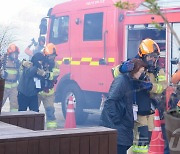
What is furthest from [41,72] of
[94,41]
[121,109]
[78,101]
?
[121,109]

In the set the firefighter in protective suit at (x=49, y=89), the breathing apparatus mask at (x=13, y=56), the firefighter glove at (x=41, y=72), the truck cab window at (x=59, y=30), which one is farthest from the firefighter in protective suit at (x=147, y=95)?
the breathing apparatus mask at (x=13, y=56)

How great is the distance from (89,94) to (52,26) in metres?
2.02

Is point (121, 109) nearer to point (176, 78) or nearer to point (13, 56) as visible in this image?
point (176, 78)

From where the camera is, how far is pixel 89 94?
9.08 m

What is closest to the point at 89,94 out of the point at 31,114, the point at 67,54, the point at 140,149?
the point at 67,54

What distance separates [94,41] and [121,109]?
14.0ft

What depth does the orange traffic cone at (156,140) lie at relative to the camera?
6.01 m

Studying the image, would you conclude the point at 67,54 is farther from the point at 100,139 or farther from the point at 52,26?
the point at 100,139

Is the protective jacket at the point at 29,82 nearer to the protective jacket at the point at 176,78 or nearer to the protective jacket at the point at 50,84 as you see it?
the protective jacket at the point at 50,84

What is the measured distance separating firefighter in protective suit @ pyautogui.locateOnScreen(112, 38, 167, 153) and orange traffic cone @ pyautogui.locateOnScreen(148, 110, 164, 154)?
182mm

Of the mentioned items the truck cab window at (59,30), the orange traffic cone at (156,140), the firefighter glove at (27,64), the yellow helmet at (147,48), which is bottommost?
the orange traffic cone at (156,140)

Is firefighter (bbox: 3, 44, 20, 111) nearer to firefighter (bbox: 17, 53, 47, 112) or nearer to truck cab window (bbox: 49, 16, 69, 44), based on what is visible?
truck cab window (bbox: 49, 16, 69, 44)

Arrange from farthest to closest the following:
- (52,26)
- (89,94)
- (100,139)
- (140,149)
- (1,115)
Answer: (52,26) < (89,94) < (140,149) < (1,115) < (100,139)

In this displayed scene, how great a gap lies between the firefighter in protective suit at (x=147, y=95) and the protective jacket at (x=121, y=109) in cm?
17
